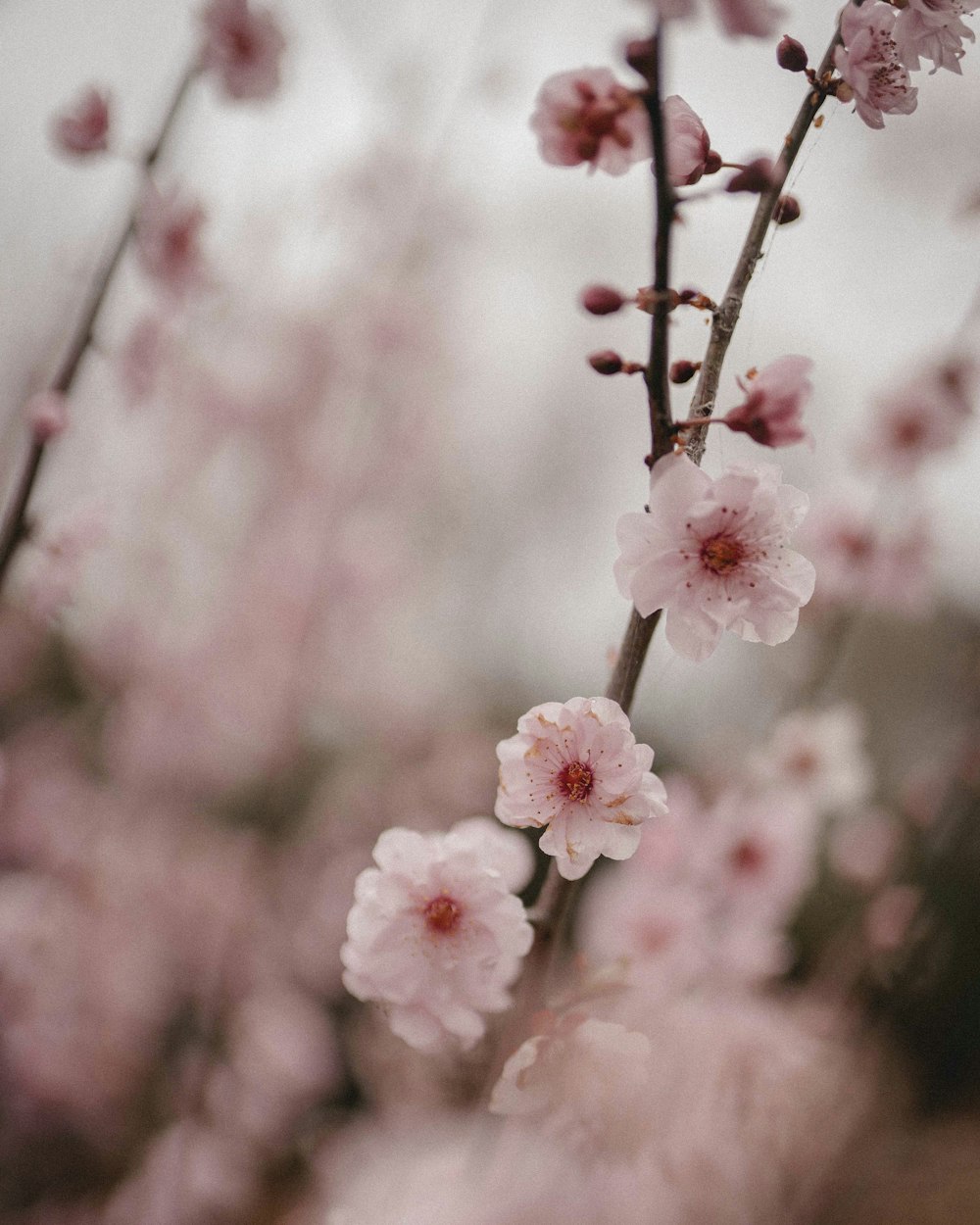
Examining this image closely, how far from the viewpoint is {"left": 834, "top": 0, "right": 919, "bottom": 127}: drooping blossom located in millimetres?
645

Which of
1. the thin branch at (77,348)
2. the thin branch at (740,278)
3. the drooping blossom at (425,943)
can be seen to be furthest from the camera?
the thin branch at (77,348)

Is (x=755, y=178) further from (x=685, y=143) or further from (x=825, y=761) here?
(x=825, y=761)

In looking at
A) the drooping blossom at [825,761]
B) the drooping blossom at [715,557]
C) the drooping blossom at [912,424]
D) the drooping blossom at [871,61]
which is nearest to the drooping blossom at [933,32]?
A: the drooping blossom at [871,61]

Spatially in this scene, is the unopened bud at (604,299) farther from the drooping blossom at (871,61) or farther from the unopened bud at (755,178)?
the drooping blossom at (871,61)

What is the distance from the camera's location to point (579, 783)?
2.37ft

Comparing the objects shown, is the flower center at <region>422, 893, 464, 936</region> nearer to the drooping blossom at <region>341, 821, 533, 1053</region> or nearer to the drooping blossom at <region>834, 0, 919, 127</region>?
the drooping blossom at <region>341, 821, 533, 1053</region>

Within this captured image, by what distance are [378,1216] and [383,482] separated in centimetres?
301

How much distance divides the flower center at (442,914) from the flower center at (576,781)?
0.19m

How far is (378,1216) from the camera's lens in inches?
44.5

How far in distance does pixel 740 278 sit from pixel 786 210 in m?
0.07

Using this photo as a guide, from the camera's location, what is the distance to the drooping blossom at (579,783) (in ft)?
2.25

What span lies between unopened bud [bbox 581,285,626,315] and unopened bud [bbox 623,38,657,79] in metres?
0.15

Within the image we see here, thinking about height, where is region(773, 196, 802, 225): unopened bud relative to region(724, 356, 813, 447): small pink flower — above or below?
above

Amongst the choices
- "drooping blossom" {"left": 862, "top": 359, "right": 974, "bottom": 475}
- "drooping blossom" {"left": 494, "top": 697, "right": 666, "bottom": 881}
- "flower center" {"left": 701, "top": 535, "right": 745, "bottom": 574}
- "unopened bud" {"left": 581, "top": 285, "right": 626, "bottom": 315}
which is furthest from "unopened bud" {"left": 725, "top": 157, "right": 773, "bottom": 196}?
"drooping blossom" {"left": 862, "top": 359, "right": 974, "bottom": 475}
